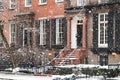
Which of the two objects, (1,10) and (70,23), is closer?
(70,23)

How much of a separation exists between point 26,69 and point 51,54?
28.4ft

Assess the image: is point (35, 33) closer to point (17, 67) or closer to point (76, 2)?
point (76, 2)

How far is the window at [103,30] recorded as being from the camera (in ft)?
150

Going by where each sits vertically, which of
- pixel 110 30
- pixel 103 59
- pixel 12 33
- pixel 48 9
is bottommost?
pixel 103 59

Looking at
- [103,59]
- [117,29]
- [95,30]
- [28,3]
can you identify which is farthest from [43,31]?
[117,29]

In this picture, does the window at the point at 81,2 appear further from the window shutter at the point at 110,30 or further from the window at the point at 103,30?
the window shutter at the point at 110,30

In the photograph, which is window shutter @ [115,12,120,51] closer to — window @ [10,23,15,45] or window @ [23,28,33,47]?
window @ [23,28,33,47]

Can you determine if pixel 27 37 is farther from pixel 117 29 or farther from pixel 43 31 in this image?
pixel 117 29

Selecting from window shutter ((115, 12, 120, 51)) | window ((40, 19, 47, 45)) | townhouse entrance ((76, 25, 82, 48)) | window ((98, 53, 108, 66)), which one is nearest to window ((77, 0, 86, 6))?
townhouse entrance ((76, 25, 82, 48))

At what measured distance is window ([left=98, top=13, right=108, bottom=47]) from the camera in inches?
1800

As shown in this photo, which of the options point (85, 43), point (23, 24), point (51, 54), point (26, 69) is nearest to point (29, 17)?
point (23, 24)

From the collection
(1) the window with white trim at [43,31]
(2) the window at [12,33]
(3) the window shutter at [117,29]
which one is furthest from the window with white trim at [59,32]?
(2) the window at [12,33]

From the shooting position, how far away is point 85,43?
156 feet

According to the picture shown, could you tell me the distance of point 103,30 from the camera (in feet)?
151
